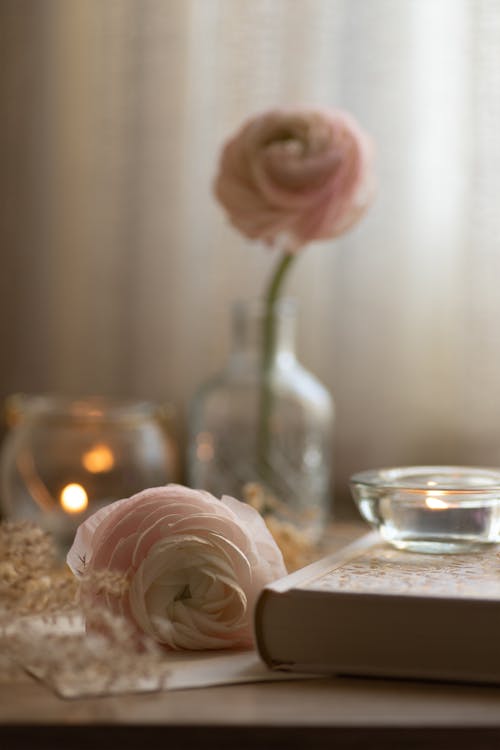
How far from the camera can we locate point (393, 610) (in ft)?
1.71

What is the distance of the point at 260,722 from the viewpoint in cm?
47

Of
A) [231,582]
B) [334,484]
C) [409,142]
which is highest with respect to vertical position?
[409,142]

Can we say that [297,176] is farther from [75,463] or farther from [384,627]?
[384,627]

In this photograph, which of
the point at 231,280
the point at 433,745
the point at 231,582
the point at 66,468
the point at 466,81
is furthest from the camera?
the point at 231,280

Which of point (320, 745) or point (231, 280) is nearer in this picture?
point (320, 745)

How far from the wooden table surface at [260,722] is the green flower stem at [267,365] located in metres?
0.56

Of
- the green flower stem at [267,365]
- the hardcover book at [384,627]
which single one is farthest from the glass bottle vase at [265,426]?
the hardcover book at [384,627]

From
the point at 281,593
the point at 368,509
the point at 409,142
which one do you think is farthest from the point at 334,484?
the point at 281,593

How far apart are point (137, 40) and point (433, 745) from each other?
1160 millimetres

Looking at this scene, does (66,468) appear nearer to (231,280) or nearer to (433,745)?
(231,280)

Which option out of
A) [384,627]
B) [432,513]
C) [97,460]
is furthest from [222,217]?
[384,627]

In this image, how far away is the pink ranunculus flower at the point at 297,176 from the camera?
3.25ft

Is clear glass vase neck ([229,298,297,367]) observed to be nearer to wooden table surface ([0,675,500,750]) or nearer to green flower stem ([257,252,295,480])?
green flower stem ([257,252,295,480])

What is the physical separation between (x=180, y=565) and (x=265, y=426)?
0.49 meters
